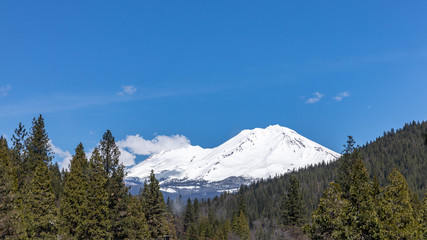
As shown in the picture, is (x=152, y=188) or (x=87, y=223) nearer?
(x=87, y=223)

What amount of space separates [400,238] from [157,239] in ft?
116

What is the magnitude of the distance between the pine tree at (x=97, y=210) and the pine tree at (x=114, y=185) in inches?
54.6

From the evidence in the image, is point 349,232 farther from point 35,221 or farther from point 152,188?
point 152,188

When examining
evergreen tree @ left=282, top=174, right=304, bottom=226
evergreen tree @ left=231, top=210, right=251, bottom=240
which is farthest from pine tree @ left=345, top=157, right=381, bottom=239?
evergreen tree @ left=231, top=210, right=251, bottom=240

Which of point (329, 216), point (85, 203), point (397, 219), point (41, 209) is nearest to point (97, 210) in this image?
point (85, 203)

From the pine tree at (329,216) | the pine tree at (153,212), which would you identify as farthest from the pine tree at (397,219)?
the pine tree at (153,212)

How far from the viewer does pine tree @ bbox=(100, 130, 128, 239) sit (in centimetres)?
4266


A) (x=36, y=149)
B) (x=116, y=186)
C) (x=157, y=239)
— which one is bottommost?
(x=157, y=239)

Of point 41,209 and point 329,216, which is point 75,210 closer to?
point 41,209

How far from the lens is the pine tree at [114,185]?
42.7 meters

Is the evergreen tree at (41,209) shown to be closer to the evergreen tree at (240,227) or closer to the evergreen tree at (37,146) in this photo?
the evergreen tree at (37,146)

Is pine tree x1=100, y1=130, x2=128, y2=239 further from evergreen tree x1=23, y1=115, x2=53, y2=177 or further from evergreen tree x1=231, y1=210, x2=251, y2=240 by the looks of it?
evergreen tree x1=231, y1=210, x2=251, y2=240

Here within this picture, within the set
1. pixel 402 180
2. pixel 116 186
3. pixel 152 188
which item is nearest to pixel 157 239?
pixel 152 188

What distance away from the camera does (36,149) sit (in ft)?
201
